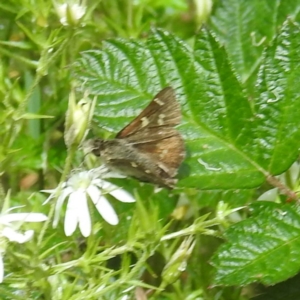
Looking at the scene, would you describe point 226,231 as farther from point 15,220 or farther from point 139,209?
point 15,220


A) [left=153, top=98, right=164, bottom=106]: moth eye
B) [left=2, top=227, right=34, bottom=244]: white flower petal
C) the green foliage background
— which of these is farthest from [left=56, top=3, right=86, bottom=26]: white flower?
[left=2, top=227, right=34, bottom=244]: white flower petal

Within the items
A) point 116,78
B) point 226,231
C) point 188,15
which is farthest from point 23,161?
point 188,15

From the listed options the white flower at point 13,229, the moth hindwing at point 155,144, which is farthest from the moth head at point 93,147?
the white flower at point 13,229

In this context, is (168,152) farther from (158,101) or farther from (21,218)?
(21,218)

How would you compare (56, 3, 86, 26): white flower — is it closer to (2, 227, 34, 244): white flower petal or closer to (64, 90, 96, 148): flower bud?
(64, 90, 96, 148): flower bud

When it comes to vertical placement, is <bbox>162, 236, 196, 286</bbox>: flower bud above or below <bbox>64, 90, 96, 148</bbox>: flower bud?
below


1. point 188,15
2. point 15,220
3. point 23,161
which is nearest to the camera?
point 15,220

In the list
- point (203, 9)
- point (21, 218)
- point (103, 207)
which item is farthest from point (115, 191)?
point (203, 9)
